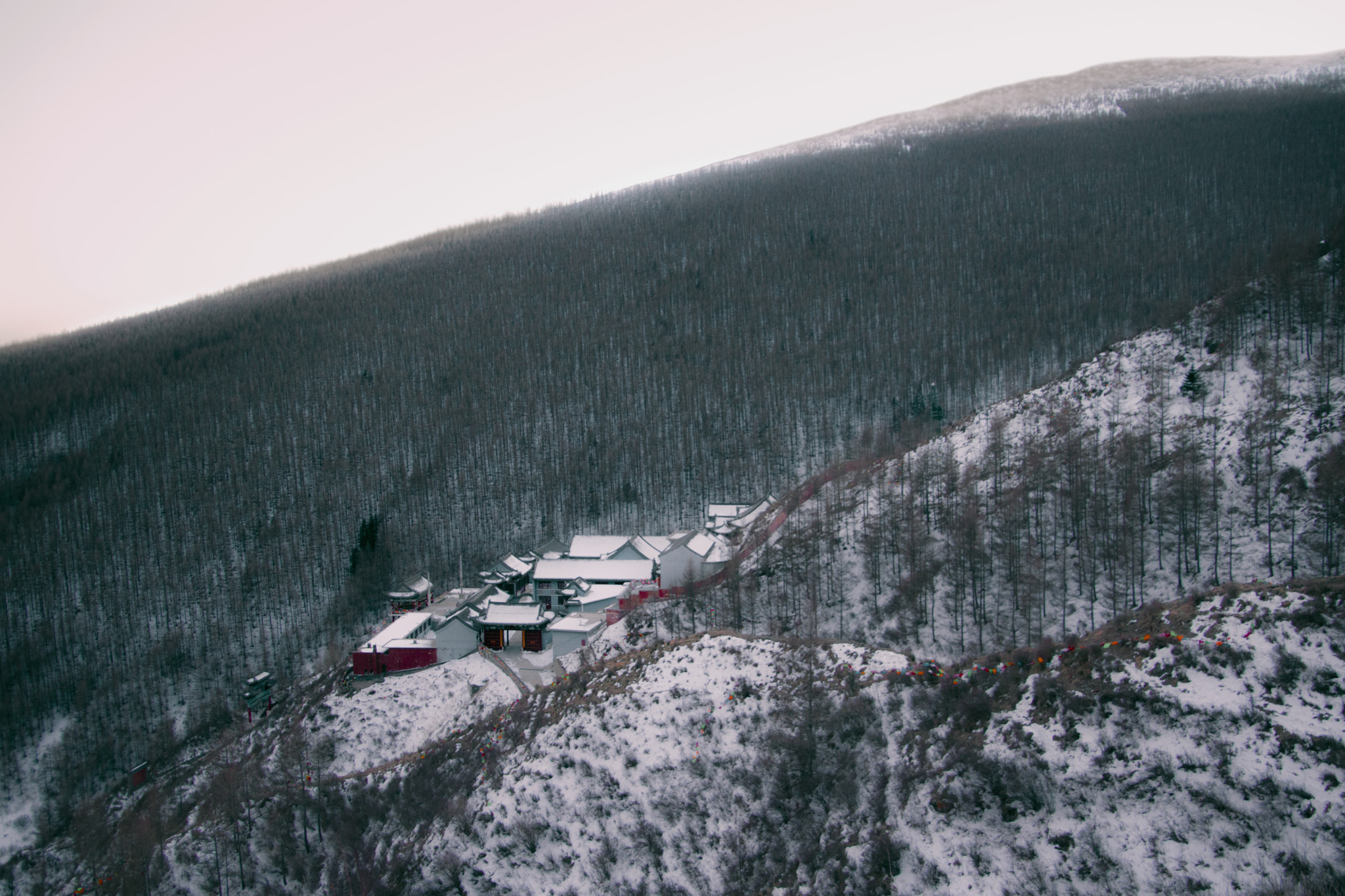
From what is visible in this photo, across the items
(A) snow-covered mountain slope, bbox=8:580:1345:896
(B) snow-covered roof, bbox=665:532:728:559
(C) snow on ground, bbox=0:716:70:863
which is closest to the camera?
(A) snow-covered mountain slope, bbox=8:580:1345:896

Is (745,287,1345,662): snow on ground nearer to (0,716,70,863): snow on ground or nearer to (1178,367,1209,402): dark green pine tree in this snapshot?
(1178,367,1209,402): dark green pine tree

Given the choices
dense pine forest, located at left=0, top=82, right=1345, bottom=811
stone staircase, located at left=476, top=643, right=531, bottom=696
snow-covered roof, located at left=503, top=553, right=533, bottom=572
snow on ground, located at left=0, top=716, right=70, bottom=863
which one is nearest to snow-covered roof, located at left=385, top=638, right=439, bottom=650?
stone staircase, located at left=476, top=643, right=531, bottom=696

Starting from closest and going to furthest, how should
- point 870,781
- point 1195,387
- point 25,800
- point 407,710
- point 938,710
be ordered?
point 870,781, point 938,710, point 407,710, point 1195,387, point 25,800

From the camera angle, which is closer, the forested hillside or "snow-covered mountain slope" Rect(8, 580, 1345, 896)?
"snow-covered mountain slope" Rect(8, 580, 1345, 896)

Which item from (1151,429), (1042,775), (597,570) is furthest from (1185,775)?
(597,570)

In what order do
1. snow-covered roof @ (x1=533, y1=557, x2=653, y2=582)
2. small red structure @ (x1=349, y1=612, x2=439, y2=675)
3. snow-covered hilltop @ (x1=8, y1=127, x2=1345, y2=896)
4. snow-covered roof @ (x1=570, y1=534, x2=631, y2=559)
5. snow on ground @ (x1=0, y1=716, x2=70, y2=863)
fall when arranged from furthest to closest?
snow-covered roof @ (x1=570, y1=534, x2=631, y2=559), snow-covered roof @ (x1=533, y1=557, x2=653, y2=582), snow on ground @ (x1=0, y1=716, x2=70, y2=863), small red structure @ (x1=349, y1=612, x2=439, y2=675), snow-covered hilltop @ (x1=8, y1=127, x2=1345, y2=896)

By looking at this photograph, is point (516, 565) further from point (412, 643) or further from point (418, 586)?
point (412, 643)
